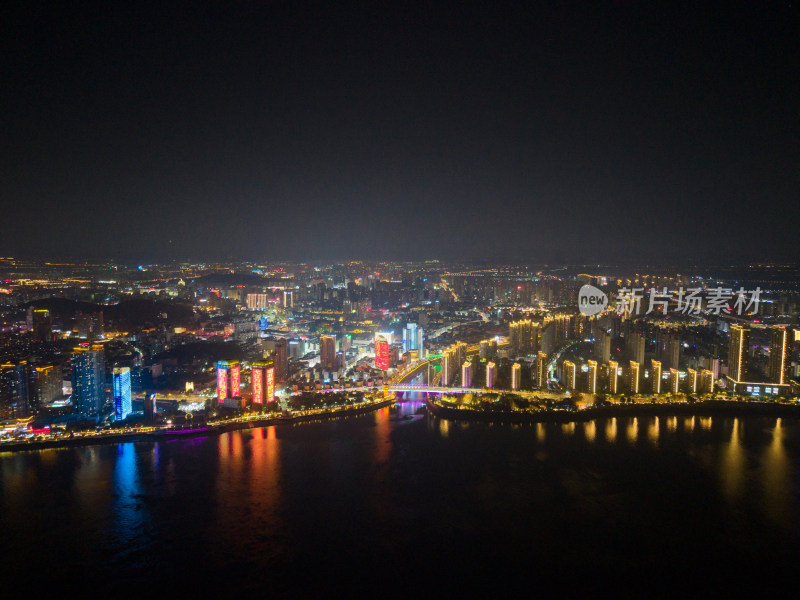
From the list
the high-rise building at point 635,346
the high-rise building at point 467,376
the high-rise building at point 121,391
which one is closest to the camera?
the high-rise building at point 121,391

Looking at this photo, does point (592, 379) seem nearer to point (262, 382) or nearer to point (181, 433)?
point (262, 382)

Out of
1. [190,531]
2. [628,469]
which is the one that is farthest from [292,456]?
[628,469]

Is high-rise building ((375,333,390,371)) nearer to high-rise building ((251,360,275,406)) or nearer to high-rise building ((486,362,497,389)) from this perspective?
high-rise building ((486,362,497,389))

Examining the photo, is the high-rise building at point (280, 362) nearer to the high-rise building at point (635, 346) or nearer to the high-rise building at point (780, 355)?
the high-rise building at point (635, 346)

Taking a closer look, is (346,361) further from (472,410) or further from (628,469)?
(628,469)

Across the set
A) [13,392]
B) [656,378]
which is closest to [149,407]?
[13,392]

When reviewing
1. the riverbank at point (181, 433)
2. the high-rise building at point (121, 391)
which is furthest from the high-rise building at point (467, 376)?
the high-rise building at point (121, 391)
